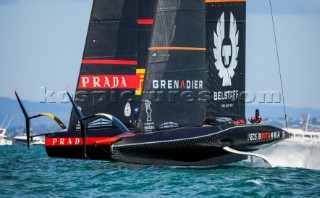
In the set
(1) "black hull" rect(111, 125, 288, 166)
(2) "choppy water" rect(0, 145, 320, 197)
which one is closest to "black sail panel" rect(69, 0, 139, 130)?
(2) "choppy water" rect(0, 145, 320, 197)

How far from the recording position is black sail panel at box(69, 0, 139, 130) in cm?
3997

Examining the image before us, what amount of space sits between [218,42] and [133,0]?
620 centimetres

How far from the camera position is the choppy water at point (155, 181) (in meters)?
27.1

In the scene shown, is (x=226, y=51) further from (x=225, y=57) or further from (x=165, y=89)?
(x=165, y=89)

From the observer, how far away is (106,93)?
4016 cm

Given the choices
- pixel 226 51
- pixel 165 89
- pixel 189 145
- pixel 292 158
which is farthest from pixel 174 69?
pixel 292 158

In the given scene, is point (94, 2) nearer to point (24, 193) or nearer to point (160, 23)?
point (160, 23)

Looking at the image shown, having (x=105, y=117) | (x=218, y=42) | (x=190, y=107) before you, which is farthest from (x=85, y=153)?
(x=218, y=42)

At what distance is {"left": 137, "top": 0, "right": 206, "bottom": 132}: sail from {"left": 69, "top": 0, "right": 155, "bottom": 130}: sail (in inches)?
232

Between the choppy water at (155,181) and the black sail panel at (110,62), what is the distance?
4.00 meters

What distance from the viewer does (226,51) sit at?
1452 inches

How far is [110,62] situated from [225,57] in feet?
19.8

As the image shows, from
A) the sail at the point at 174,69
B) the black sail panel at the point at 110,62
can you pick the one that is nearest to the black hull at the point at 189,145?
the sail at the point at 174,69

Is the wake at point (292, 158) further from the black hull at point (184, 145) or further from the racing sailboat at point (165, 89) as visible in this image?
the black hull at point (184, 145)
